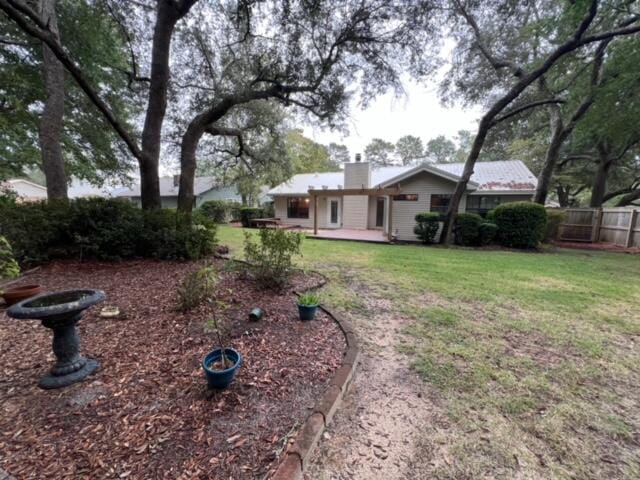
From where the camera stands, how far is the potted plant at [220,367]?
2.06 metres

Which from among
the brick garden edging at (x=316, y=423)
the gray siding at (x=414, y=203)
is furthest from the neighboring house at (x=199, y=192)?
the brick garden edging at (x=316, y=423)

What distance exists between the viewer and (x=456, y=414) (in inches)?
83.1

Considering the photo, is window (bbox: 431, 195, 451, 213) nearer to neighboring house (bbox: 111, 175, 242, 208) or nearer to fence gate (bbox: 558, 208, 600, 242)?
fence gate (bbox: 558, 208, 600, 242)

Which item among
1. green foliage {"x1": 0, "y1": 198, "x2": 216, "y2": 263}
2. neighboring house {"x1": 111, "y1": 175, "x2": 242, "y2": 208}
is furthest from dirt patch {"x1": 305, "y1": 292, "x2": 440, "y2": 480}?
neighboring house {"x1": 111, "y1": 175, "x2": 242, "y2": 208}

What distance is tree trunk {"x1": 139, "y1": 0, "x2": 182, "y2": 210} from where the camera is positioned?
6594mm

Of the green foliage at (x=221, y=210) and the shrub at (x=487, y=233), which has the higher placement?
the green foliage at (x=221, y=210)

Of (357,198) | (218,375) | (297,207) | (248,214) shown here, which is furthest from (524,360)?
(248,214)

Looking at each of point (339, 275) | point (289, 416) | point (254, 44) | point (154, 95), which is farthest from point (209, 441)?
point (254, 44)

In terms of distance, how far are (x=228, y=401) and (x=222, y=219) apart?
21.3 meters

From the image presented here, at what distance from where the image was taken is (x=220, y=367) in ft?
7.36

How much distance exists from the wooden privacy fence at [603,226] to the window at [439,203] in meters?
5.36

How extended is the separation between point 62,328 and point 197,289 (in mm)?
1385

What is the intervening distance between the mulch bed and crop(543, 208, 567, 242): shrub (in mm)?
13461

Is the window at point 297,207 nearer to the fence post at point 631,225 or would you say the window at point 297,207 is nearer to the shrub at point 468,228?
the shrub at point 468,228
